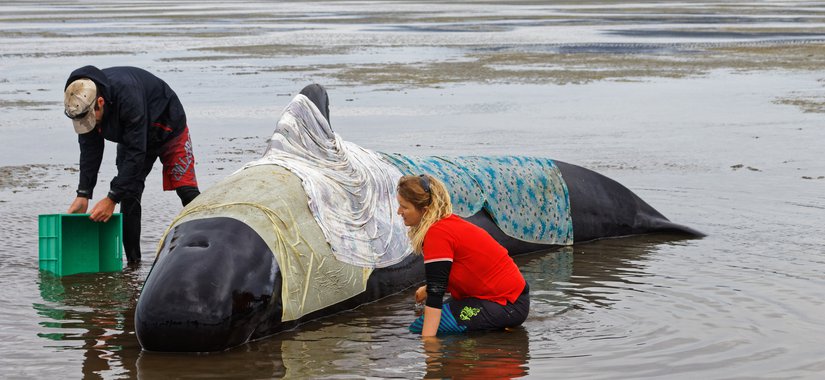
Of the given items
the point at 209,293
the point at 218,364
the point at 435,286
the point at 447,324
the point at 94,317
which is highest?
the point at 435,286

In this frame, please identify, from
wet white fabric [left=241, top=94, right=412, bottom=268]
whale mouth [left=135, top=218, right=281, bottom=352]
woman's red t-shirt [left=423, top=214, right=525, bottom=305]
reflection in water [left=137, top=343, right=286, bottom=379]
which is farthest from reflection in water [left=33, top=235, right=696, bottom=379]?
wet white fabric [left=241, top=94, right=412, bottom=268]

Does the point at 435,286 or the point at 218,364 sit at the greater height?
the point at 435,286

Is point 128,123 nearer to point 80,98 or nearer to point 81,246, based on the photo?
point 80,98

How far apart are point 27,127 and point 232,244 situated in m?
11.5

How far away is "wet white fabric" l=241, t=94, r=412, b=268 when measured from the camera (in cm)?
852

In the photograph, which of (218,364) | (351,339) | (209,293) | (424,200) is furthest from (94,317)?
(424,200)

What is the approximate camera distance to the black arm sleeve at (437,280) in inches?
294

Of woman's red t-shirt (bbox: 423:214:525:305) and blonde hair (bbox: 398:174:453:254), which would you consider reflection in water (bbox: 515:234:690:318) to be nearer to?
woman's red t-shirt (bbox: 423:214:525:305)

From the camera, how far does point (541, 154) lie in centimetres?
1539

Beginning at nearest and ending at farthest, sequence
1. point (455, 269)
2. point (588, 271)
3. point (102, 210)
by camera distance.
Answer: point (455, 269) → point (102, 210) → point (588, 271)

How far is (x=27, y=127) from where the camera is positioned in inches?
720

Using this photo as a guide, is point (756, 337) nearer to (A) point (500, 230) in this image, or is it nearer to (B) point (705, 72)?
(A) point (500, 230)

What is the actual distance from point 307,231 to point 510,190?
9.16 feet

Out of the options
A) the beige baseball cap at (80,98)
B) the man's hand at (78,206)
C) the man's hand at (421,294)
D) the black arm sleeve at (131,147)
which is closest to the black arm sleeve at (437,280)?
the man's hand at (421,294)
